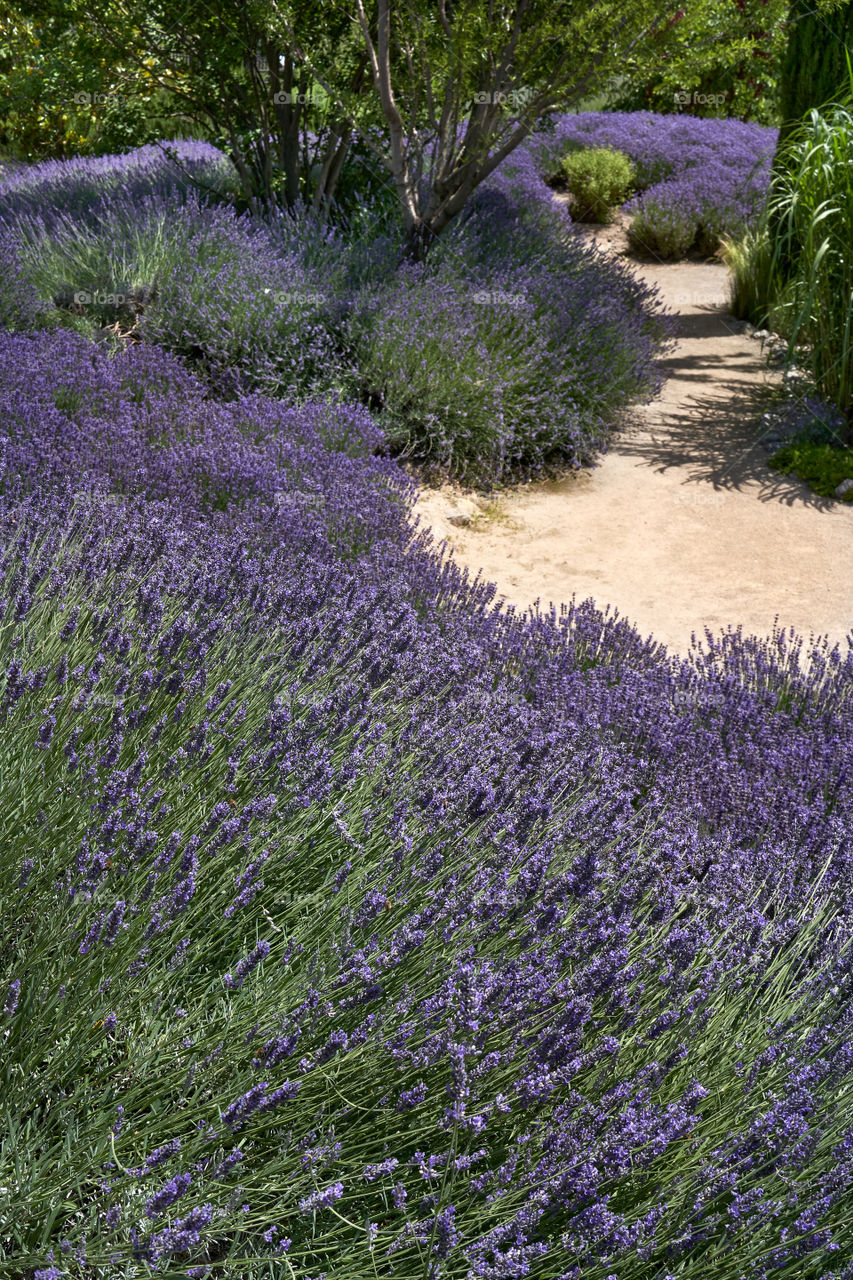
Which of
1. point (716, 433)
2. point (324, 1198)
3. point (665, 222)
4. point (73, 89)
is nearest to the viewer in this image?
point (324, 1198)

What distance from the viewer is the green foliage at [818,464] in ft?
21.4

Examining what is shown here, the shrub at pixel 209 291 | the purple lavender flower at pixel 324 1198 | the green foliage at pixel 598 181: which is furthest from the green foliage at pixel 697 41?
the purple lavender flower at pixel 324 1198

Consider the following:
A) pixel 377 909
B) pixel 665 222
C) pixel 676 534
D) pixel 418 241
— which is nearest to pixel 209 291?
pixel 418 241

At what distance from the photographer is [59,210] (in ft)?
26.8

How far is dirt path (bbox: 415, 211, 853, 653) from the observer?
5.15m

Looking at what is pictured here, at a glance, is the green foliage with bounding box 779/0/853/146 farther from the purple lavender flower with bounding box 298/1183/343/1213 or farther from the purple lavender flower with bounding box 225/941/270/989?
the purple lavender flower with bounding box 298/1183/343/1213

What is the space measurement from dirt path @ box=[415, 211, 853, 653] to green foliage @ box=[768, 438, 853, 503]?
0.31ft

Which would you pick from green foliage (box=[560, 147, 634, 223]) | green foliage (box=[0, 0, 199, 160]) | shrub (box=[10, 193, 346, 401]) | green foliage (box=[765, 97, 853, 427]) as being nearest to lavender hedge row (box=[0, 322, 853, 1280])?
shrub (box=[10, 193, 346, 401])

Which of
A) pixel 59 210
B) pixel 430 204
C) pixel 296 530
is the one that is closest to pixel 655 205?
pixel 430 204

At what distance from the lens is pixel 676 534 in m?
6.07

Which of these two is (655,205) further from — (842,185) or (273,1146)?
(273,1146)

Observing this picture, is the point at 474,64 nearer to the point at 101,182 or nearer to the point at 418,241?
the point at 418,241

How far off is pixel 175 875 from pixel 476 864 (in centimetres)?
65

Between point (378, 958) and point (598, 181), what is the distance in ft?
46.7
